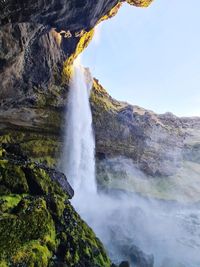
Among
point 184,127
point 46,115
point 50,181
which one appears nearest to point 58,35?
point 46,115

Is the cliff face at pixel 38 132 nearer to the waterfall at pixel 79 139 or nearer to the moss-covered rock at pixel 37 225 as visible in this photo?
the moss-covered rock at pixel 37 225

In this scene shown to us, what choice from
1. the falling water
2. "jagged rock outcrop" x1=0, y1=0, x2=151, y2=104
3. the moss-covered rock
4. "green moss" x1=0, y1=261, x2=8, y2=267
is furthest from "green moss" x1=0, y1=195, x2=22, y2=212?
the falling water

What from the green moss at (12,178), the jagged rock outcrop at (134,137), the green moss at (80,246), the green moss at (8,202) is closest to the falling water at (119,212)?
the jagged rock outcrop at (134,137)

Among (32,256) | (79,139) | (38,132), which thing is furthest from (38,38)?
(32,256)

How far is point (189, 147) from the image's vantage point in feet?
260

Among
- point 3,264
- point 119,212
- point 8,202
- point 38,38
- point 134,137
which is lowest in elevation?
point 119,212

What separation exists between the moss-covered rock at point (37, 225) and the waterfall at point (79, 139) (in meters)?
26.0

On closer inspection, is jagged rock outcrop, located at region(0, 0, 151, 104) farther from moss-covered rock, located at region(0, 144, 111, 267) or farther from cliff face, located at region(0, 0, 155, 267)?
moss-covered rock, located at region(0, 144, 111, 267)

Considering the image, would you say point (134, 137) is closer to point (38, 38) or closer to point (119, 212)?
point (119, 212)

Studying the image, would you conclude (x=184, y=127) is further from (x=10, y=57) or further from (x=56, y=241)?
(x=56, y=241)

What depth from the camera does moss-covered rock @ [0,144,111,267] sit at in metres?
13.3

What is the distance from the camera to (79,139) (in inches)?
1939

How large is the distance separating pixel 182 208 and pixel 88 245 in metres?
43.3

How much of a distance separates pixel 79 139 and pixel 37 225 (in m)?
34.5
